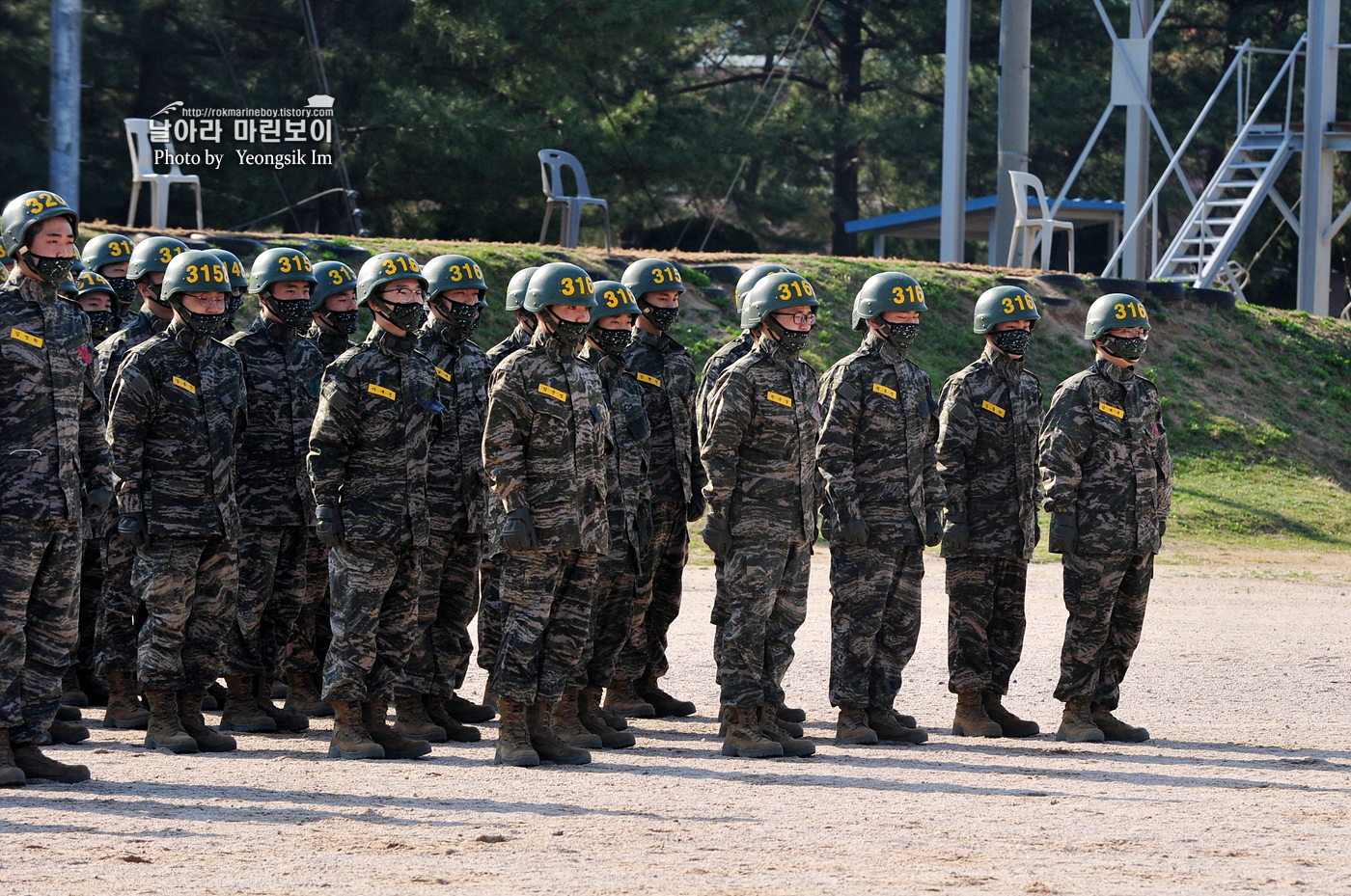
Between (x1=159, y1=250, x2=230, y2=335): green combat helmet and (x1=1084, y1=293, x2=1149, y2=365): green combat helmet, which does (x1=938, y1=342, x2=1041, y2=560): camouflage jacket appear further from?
(x1=159, y1=250, x2=230, y2=335): green combat helmet

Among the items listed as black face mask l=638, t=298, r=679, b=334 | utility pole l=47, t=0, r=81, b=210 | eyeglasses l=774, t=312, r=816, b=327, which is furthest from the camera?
utility pole l=47, t=0, r=81, b=210

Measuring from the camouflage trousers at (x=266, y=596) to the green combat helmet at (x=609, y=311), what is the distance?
1892 mm

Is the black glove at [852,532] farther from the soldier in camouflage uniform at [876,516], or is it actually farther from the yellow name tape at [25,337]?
the yellow name tape at [25,337]

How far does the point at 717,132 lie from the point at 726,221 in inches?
260

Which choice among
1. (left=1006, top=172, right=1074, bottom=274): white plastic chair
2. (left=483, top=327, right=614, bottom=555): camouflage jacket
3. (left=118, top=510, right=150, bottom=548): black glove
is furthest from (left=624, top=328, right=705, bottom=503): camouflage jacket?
(left=1006, top=172, right=1074, bottom=274): white plastic chair

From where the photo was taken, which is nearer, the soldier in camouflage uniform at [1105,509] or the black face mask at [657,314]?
the soldier in camouflage uniform at [1105,509]

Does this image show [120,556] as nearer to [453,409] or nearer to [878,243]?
[453,409]

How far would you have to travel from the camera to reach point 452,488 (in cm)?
882

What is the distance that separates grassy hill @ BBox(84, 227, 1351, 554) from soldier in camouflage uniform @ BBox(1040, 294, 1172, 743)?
8.59m

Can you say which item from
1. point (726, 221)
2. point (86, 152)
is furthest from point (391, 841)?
point (726, 221)

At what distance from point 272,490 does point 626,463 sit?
1.88 meters

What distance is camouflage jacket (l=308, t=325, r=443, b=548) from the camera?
795cm

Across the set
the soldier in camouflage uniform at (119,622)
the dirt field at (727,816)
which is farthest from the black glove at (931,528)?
the soldier in camouflage uniform at (119,622)

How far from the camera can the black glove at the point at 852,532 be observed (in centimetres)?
863
